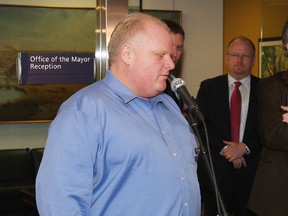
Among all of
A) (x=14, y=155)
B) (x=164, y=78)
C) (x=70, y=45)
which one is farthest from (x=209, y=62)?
(x=164, y=78)

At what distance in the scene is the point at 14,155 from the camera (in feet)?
15.0

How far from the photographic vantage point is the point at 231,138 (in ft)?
11.0

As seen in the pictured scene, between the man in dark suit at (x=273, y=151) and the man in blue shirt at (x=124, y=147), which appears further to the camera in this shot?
the man in dark suit at (x=273, y=151)

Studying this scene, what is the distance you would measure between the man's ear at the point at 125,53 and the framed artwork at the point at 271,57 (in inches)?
124

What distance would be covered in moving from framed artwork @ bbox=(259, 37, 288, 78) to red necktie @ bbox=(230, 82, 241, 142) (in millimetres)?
1262

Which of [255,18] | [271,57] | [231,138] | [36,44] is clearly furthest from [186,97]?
[255,18]

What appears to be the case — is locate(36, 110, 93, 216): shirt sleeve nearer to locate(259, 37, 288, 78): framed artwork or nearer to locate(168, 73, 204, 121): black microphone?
locate(168, 73, 204, 121): black microphone

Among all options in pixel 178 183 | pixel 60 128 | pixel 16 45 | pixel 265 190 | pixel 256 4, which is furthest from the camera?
pixel 256 4

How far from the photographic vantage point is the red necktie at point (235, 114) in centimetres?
335

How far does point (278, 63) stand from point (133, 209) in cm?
338

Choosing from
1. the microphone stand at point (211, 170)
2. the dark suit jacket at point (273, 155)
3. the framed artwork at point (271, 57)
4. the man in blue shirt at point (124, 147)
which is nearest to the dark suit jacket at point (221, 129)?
the dark suit jacket at point (273, 155)

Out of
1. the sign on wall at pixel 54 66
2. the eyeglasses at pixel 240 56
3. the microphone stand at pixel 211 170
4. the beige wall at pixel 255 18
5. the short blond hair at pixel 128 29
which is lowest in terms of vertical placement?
the microphone stand at pixel 211 170

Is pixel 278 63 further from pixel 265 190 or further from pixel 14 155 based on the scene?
pixel 14 155

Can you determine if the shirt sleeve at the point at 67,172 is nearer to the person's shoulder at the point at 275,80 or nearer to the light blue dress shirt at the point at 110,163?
the light blue dress shirt at the point at 110,163
